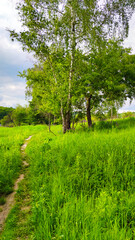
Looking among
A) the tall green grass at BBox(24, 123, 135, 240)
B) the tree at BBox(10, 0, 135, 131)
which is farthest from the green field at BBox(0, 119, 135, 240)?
the tree at BBox(10, 0, 135, 131)

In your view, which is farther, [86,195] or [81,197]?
[86,195]

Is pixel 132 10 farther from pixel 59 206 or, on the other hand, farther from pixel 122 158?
pixel 59 206

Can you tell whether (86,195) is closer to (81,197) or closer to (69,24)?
(81,197)

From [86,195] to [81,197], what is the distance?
0.62 ft

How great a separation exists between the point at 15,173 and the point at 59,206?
334cm

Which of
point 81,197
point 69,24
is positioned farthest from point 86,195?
point 69,24

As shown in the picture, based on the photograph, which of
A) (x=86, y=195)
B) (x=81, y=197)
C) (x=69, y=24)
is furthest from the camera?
(x=69, y=24)

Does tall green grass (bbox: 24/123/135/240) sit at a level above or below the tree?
below

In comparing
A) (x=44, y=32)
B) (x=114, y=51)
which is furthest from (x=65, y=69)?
(x=114, y=51)

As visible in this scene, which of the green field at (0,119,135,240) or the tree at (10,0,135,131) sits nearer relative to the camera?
the green field at (0,119,135,240)

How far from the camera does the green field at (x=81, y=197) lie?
2.64 meters

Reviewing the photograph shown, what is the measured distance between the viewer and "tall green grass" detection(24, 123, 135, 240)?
8.59ft

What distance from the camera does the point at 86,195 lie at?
3576 mm

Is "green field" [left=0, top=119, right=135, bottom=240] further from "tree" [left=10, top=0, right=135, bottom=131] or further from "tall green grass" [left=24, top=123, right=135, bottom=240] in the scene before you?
"tree" [left=10, top=0, right=135, bottom=131]
